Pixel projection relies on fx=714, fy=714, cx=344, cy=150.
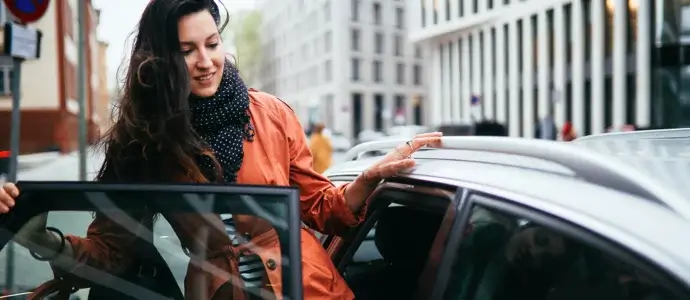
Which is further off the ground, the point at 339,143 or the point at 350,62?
the point at 350,62

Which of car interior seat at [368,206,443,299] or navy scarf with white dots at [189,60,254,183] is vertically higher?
navy scarf with white dots at [189,60,254,183]

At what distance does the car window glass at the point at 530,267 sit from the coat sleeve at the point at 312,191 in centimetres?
55

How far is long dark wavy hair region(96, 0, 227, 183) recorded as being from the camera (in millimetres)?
1716

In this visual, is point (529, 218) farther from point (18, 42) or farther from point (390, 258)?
point (18, 42)

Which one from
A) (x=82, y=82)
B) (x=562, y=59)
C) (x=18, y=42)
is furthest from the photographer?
(x=562, y=59)

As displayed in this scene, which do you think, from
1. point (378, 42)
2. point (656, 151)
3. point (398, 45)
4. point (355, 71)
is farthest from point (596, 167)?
point (398, 45)

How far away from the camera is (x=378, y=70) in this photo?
180ft

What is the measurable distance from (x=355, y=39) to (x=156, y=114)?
4867 cm

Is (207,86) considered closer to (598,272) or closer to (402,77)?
(598,272)

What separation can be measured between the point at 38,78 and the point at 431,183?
23.0 meters

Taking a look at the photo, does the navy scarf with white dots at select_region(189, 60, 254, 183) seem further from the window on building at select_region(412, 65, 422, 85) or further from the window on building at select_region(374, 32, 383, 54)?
the window on building at select_region(412, 65, 422, 85)

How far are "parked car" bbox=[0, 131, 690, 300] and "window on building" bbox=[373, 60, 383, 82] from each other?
52.4 metres

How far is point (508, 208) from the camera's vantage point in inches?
54.0

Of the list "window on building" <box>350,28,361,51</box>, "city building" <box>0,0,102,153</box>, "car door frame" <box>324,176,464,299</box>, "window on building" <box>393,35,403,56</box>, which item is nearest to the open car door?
"car door frame" <box>324,176,464,299</box>
